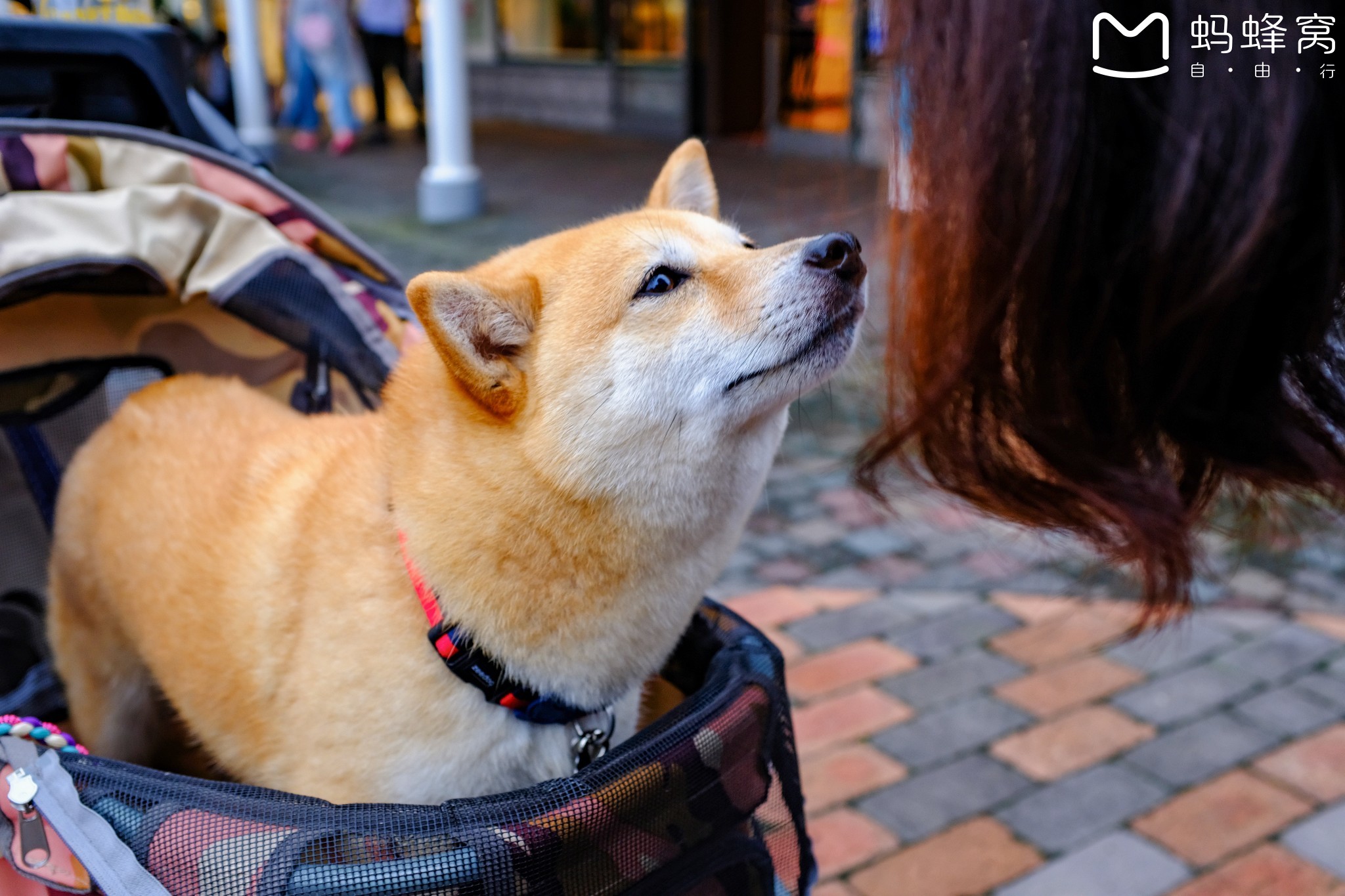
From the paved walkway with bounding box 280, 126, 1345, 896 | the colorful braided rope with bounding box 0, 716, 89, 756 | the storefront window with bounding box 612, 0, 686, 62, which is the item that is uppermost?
the storefront window with bounding box 612, 0, 686, 62

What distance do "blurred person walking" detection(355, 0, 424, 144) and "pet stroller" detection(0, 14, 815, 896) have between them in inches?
422

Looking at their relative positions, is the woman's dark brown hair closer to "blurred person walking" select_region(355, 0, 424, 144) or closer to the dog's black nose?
the dog's black nose

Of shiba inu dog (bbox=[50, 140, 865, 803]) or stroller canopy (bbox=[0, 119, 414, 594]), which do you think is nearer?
shiba inu dog (bbox=[50, 140, 865, 803])

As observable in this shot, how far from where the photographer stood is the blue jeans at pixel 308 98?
477 inches

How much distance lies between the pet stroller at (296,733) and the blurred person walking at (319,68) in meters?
9.85

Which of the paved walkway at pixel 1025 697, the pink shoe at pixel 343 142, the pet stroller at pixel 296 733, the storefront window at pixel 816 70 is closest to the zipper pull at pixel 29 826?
the pet stroller at pixel 296 733

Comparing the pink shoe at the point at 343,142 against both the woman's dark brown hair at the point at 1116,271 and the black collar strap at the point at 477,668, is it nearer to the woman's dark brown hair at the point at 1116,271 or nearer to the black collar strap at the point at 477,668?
the black collar strap at the point at 477,668

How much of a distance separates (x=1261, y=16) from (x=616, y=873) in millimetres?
1029

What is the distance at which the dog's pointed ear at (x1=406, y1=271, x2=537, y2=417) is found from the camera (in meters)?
1.50

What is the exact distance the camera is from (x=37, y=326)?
79.4 inches

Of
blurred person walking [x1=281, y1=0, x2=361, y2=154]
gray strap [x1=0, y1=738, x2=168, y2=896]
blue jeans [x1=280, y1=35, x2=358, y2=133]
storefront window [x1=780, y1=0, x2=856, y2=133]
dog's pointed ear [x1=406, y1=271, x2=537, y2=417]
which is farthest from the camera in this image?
blue jeans [x1=280, y1=35, x2=358, y2=133]

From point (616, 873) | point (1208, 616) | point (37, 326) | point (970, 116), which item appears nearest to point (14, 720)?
point (616, 873)

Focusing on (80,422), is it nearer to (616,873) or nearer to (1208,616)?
(616,873)

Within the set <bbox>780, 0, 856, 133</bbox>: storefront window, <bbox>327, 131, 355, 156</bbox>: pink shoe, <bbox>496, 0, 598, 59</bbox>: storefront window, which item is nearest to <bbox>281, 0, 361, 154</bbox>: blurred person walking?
<bbox>327, 131, 355, 156</bbox>: pink shoe
